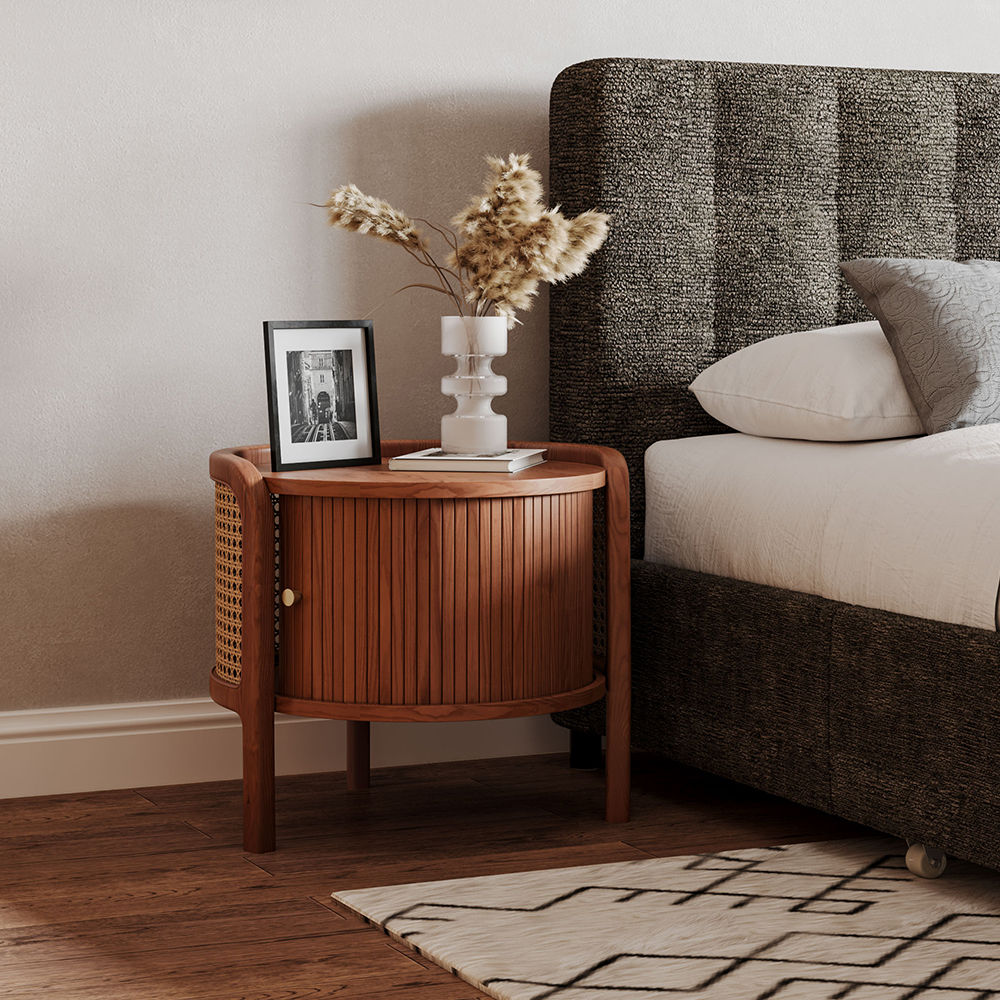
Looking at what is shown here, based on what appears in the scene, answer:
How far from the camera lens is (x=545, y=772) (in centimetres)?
256

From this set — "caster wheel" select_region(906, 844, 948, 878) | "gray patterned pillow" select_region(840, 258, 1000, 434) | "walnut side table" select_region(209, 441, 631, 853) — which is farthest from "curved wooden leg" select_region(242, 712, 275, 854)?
"gray patterned pillow" select_region(840, 258, 1000, 434)

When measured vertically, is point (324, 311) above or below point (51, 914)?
above

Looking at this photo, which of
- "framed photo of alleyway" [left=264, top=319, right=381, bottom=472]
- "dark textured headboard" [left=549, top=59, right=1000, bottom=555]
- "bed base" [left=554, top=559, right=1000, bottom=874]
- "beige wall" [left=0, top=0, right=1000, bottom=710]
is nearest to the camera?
"bed base" [left=554, top=559, right=1000, bottom=874]

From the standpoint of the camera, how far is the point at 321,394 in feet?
7.25

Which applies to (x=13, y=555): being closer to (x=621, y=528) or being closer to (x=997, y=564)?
(x=621, y=528)

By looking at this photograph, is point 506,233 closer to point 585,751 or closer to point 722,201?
point 722,201

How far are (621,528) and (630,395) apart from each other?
0.37 m

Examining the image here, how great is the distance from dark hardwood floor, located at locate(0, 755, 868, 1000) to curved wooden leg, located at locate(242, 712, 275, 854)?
0.04 m

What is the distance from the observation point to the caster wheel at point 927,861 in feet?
6.28

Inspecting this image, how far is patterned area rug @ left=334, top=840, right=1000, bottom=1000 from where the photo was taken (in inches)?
62.1

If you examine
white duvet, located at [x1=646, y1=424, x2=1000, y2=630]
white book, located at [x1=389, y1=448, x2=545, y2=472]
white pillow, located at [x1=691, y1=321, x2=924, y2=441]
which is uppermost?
white pillow, located at [x1=691, y1=321, x2=924, y2=441]

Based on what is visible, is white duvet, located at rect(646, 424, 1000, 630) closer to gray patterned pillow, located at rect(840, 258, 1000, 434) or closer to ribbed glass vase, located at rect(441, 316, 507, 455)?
gray patterned pillow, located at rect(840, 258, 1000, 434)

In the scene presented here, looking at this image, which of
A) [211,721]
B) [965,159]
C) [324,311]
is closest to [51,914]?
[211,721]

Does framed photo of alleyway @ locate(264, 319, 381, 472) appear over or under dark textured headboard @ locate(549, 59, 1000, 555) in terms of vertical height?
under
